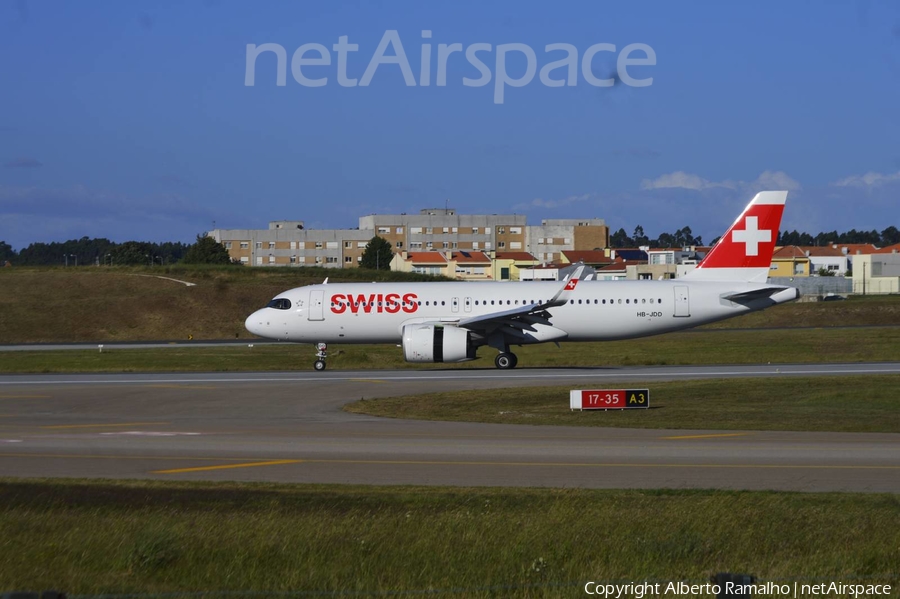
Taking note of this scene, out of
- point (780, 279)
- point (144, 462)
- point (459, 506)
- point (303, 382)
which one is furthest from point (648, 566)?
point (780, 279)

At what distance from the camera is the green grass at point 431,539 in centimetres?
910

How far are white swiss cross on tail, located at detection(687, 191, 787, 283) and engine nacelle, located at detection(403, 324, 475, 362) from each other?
34.2 feet

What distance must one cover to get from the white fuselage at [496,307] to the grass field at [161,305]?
94.2ft

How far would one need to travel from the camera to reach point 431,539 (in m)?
10.6

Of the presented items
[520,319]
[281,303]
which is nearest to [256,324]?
[281,303]

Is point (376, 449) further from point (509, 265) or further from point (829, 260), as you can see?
point (829, 260)

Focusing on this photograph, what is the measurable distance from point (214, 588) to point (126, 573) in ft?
3.50

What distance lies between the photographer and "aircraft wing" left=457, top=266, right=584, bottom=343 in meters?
37.3

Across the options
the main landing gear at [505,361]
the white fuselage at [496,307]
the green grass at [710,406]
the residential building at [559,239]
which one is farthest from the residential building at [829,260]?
the green grass at [710,406]

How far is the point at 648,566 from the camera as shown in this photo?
9523 mm

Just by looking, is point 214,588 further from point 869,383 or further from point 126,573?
point 869,383

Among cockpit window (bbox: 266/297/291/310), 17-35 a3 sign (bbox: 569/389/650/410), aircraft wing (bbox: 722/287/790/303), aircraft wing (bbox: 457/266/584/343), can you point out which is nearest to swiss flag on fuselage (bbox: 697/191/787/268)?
aircraft wing (bbox: 722/287/790/303)

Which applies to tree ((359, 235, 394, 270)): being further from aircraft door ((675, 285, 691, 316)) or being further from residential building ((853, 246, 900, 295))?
aircraft door ((675, 285, 691, 316))

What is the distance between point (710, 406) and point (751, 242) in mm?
16849
